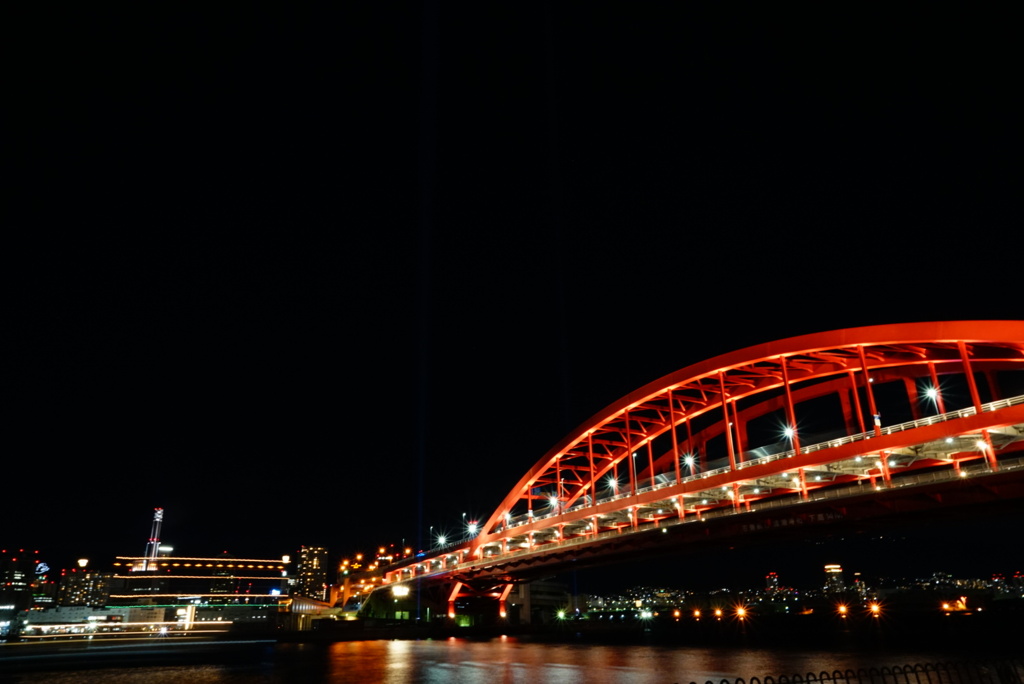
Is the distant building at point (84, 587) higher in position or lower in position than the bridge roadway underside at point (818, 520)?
lower

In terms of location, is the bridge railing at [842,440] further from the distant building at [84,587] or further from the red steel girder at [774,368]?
the distant building at [84,587]

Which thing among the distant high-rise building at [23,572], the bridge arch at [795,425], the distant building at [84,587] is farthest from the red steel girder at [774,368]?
the distant building at [84,587]

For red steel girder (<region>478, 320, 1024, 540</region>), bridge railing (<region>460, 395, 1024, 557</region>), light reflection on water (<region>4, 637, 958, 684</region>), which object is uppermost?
red steel girder (<region>478, 320, 1024, 540</region>)

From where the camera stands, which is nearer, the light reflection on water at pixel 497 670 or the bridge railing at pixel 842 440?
the light reflection on water at pixel 497 670

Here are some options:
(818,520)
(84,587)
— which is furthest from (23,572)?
(818,520)

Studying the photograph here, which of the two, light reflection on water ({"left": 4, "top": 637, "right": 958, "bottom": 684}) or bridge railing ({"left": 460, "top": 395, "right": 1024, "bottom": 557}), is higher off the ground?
bridge railing ({"left": 460, "top": 395, "right": 1024, "bottom": 557})

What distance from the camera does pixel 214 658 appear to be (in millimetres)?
32406

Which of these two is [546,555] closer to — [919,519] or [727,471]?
[727,471]

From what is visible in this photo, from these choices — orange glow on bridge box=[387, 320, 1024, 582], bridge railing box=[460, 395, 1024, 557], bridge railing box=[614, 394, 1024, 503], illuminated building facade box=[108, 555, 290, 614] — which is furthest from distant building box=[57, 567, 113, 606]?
Result: bridge railing box=[614, 394, 1024, 503]

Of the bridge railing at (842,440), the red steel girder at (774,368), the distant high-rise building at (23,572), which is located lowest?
the distant high-rise building at (23,572)

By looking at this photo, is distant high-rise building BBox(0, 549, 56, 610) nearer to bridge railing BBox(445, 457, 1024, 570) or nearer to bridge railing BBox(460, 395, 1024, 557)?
bridge railing BBox(445, 457, 1024, 570)

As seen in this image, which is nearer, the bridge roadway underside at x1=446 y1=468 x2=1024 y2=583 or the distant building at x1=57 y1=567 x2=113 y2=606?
the bridge roadway underside at x1=446 y1=468 x2=1024 y2=583

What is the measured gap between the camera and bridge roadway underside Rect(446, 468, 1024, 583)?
2853cm

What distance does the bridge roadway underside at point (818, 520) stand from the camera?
2853 cm
